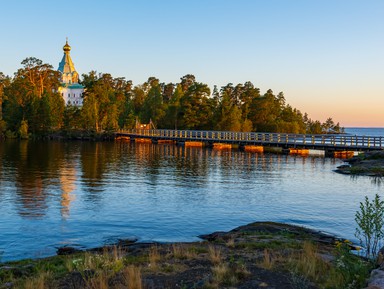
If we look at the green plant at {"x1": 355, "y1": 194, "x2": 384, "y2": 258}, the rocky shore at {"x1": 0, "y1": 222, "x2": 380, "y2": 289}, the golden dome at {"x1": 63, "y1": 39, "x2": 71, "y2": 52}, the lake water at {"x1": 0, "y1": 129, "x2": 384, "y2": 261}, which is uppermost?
the golden dome at {"x1": 63, "y1": 39, "x2": 71, "y2": 52}

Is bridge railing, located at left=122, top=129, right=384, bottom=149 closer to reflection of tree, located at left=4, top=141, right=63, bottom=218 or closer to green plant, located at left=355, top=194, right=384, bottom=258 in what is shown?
reflection of tree, located at left=4, top=141, right=63, bottom=218

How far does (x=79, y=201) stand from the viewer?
23422 mm

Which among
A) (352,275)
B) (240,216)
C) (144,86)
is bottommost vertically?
(240,216)

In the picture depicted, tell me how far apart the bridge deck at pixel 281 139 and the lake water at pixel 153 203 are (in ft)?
78.0

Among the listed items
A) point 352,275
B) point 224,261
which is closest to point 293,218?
point 224,261

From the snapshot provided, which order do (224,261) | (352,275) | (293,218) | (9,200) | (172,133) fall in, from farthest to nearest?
(172,133) < (9,200) < (293,218) < (224,261) < (352,275)

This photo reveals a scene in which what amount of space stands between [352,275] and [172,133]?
84.9m

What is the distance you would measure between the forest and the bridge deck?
13.2 meters

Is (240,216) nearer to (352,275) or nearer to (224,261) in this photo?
(224,261)

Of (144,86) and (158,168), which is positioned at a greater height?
(144,86)

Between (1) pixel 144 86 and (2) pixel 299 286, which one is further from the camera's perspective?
(1) pixel 144 86

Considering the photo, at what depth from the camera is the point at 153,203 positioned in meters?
23.4

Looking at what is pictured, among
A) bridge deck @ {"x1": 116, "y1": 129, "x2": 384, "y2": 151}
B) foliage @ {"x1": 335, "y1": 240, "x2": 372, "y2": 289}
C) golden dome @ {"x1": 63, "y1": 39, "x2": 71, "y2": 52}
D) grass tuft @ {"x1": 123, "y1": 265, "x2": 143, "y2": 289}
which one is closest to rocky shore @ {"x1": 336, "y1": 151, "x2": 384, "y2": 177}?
bridge deck @ {"x1": 116, "y1": 129, "x2": 384, "y2": 151}

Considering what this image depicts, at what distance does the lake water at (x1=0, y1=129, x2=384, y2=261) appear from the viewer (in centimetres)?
1672
